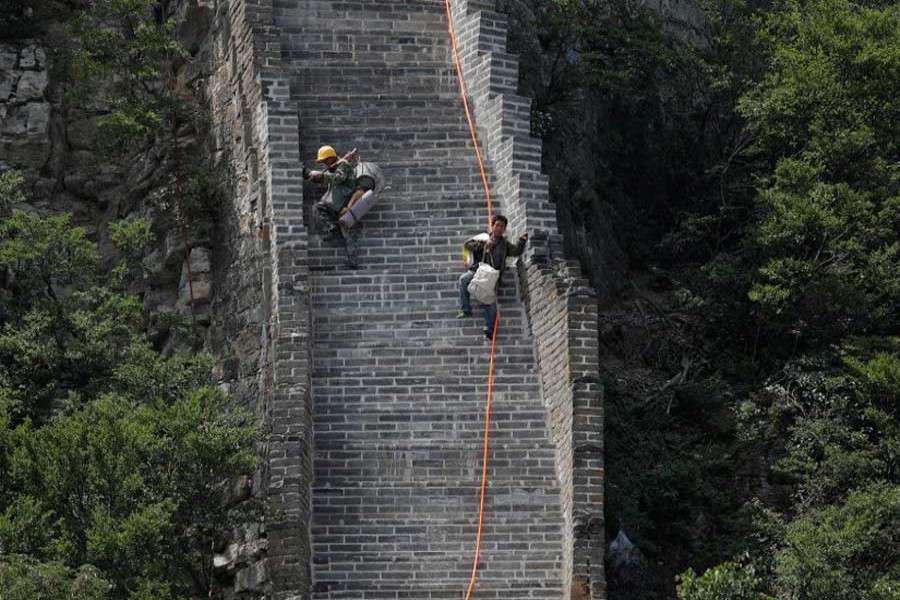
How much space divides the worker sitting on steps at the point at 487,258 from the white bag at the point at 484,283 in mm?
57

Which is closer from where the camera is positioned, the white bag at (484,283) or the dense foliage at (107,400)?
the dense foliage at (107,400)

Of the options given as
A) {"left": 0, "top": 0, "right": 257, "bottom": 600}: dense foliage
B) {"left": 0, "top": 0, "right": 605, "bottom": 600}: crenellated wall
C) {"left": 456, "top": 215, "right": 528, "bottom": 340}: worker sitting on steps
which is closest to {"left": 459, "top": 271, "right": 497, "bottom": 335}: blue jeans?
{"left": 456, "top": 215, "right": 528, "bottom": 340}: worker sitting on steps

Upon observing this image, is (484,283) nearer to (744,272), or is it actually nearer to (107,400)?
(107,400)

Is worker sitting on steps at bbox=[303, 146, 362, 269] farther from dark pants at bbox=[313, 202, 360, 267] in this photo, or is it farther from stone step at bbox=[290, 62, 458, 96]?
stone step at bbox=[290, 62, 458, 96]

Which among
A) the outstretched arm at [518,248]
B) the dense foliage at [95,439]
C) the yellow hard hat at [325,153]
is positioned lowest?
the dense foliage at [95,439]

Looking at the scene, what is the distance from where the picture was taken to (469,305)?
33.3m

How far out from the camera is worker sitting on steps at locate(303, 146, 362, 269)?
34.1 meters

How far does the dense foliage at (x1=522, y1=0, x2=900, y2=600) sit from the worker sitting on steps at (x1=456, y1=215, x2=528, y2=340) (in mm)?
3502

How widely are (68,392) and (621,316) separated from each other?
29.3 ft

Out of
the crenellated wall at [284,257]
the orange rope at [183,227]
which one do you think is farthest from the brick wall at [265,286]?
the orange rope at [183,227]

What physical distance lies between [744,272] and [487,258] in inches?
247

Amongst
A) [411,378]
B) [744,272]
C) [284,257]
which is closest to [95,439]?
[284,257]

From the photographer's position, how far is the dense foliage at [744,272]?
35.0m

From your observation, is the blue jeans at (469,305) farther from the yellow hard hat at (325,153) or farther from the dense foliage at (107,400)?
the dense foliage at (107,400)
